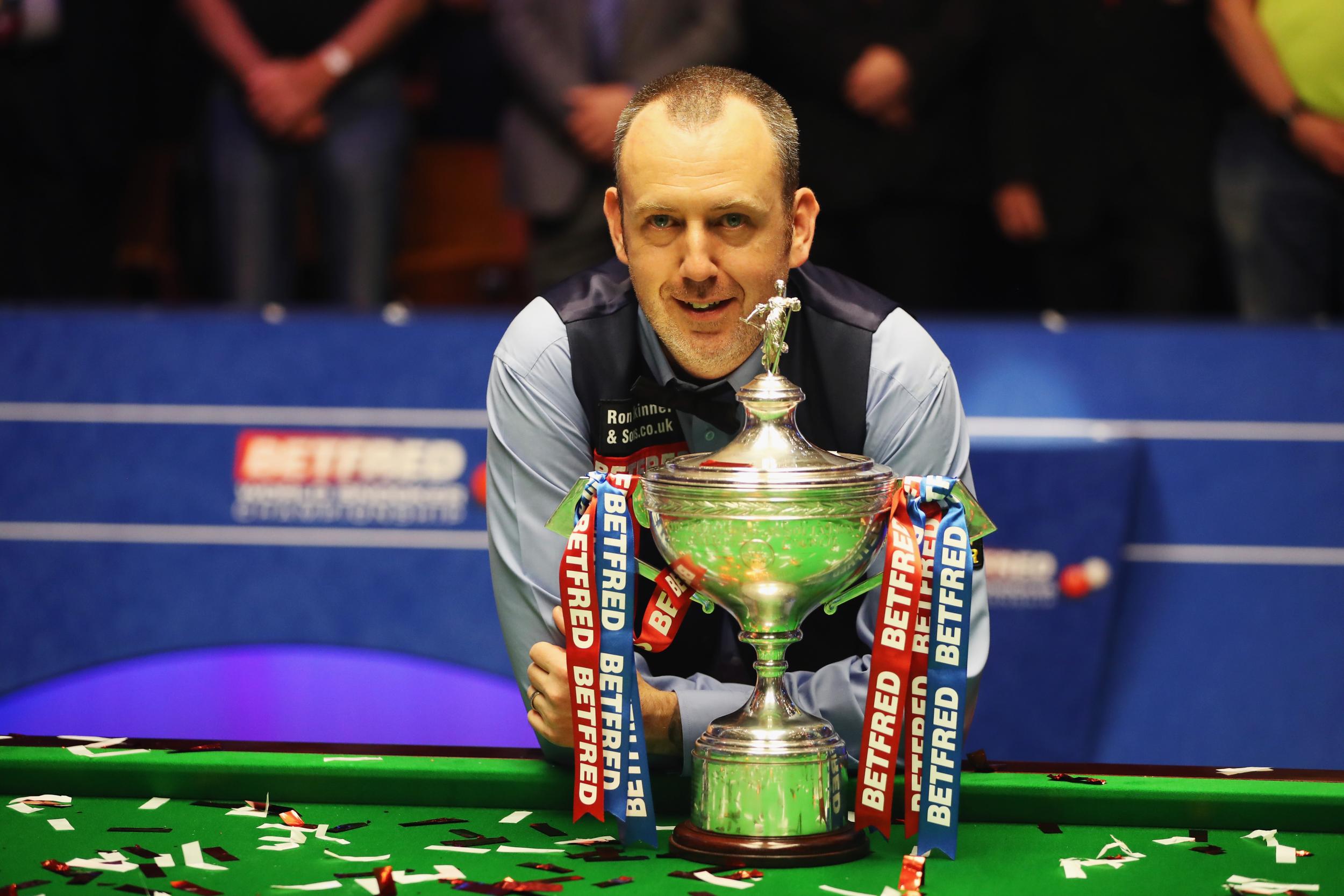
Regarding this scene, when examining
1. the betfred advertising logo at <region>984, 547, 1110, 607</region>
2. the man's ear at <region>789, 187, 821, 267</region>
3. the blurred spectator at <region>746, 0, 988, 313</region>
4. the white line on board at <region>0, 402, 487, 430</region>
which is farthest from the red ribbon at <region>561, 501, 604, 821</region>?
the blurred spectator at <region>746, 0, 988, 313</region>

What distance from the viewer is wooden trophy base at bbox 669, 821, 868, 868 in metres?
1.49

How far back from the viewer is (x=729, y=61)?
12.5 ft

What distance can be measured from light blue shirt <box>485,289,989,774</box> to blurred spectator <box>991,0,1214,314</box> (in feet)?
6.09

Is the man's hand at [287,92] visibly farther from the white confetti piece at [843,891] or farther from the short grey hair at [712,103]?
the white confetti piece at [843,891]

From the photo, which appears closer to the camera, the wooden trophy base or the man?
the wooden trophy base

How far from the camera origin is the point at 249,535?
3.41 meters

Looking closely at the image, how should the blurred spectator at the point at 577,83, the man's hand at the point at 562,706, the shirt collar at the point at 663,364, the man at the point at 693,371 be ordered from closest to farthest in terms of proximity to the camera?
the man's hand at the point at 562,706 → the man at the point at 693,371 → the shirt collar at the point at 663,364 → the blurred spectator at the point at 577,83

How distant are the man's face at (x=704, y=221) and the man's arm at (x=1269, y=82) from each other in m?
2.20

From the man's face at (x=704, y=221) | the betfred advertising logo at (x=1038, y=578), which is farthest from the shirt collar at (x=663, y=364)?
the betfred advertising logo at (x=1038, y=578)

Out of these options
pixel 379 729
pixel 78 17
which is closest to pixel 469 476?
pixel 379 729

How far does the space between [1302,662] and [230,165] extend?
2699 mm

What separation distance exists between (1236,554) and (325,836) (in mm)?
2230

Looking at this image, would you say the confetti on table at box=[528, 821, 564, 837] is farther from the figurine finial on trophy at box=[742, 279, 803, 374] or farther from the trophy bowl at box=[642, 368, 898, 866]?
the figurine finial on trophy at box=[742, 279, 803, 374]

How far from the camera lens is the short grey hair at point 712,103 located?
187 cm
